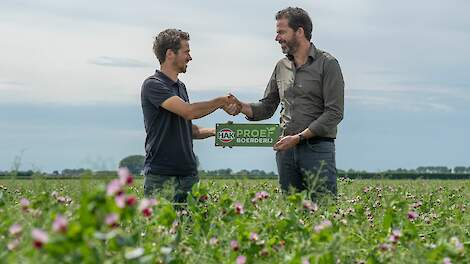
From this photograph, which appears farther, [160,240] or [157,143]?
[157,143]

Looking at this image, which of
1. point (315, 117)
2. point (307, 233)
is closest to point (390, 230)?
point (307, 233)

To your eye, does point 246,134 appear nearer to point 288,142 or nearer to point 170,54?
point 288,142

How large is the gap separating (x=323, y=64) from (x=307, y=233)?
8.53 feet

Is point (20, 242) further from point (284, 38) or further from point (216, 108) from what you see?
point (284, 38)

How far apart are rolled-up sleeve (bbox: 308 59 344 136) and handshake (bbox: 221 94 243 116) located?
2.98 feet

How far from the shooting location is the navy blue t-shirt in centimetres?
647


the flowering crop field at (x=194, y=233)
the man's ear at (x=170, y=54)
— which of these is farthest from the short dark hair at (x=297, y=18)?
the flowering crop field at (x=194, y=233)

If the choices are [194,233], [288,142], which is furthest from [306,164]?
[194,233]

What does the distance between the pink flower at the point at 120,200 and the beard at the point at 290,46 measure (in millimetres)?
4450

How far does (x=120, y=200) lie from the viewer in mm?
2775

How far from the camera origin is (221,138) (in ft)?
25.2

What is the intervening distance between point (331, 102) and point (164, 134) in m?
1.43

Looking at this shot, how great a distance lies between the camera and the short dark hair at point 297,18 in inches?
277

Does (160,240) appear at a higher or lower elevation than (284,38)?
lower
